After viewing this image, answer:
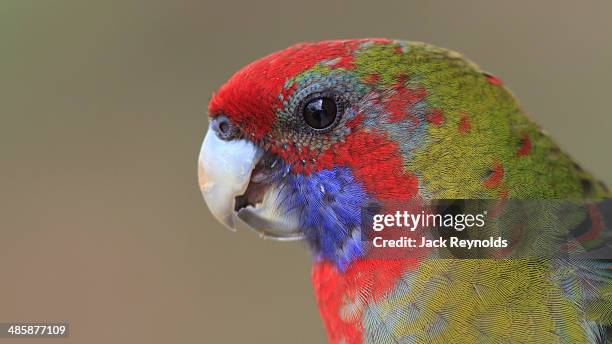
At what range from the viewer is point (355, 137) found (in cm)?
167

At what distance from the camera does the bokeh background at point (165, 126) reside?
180 inches

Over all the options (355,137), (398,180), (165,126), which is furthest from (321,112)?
(165,126)

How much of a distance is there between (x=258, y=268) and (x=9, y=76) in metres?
2.25

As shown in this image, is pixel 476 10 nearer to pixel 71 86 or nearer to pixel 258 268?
pixel 258 268

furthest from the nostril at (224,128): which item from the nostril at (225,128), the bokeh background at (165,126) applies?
the bokeh background at (165,126)

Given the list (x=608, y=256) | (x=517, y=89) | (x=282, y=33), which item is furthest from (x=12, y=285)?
(x=608, y=256)

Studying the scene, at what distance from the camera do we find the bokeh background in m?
4.57

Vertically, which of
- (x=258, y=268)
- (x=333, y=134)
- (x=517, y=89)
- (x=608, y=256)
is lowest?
(x=258, y=268)

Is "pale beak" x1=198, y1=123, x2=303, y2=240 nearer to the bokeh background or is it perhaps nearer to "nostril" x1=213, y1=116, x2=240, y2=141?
"nostril" x1=213, y1=116, x2=240, y2=141

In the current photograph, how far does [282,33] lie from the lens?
5023mm

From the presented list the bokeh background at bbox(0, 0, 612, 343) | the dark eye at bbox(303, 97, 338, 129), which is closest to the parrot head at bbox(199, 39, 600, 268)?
the dark eye at bbox(303, 97, 338, 129)

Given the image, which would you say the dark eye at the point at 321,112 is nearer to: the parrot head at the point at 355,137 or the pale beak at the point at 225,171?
the parrot head at the point at 355,137

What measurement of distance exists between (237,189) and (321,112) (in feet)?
0.98

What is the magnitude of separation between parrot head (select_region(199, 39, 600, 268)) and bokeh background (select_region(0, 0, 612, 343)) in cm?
283
